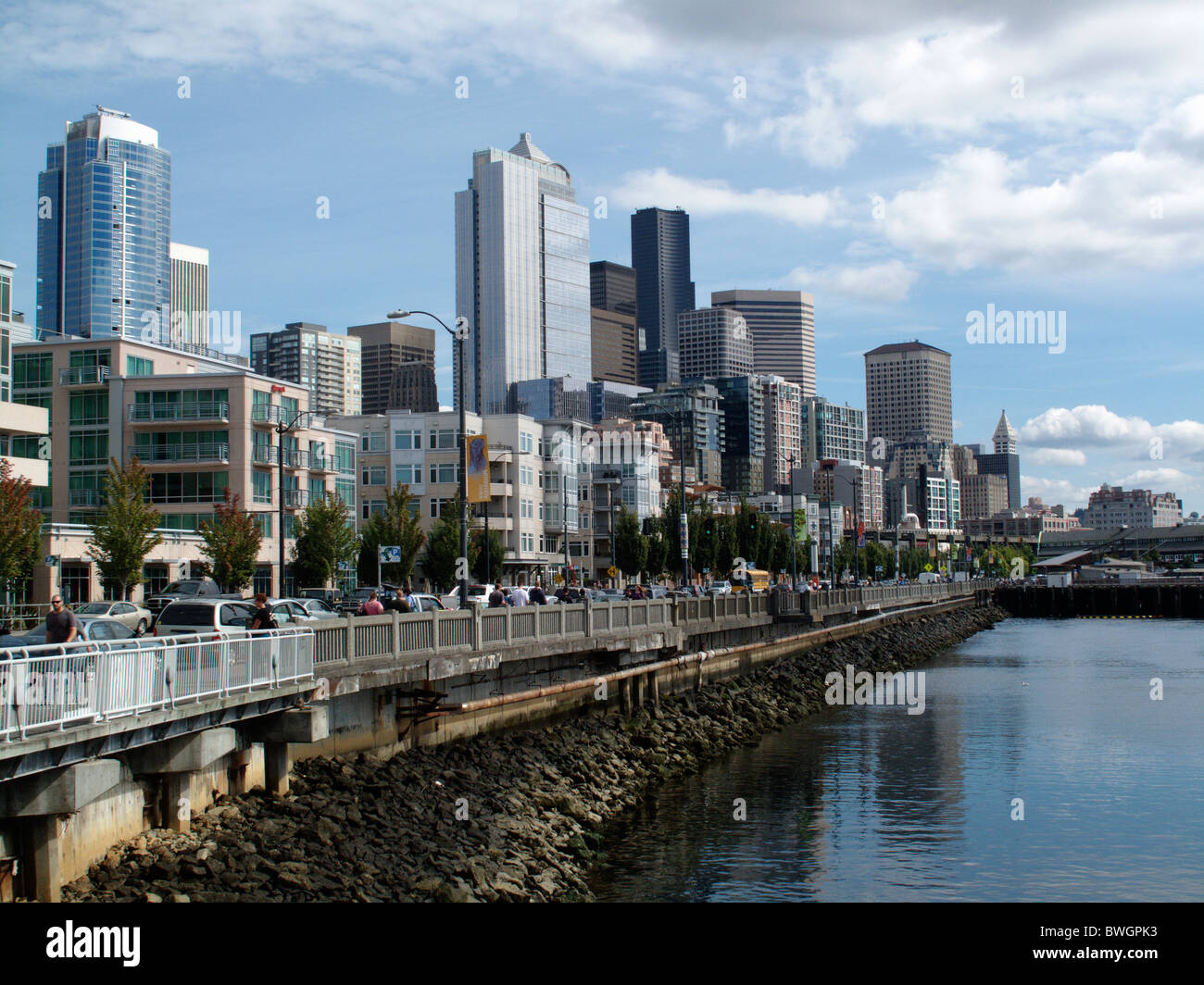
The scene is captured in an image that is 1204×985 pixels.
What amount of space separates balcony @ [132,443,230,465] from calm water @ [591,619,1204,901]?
3867 cm

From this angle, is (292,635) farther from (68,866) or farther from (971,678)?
(971,678)

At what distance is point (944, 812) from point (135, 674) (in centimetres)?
1981

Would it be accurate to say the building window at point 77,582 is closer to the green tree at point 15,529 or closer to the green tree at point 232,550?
the green tree at point 232,550

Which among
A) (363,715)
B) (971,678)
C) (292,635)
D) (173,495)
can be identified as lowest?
(971,678)

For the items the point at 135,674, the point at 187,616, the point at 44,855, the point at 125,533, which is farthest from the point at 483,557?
the point at 44,855

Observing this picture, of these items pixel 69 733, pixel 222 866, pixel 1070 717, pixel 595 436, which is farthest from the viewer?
pixel 595 436

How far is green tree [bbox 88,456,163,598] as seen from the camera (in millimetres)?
49125

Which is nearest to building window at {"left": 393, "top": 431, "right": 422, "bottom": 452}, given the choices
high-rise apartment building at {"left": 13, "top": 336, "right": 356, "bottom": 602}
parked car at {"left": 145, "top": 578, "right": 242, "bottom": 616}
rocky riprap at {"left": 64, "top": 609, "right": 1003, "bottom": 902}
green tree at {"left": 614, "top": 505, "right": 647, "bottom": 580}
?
green tree at {"left": 614, "top": 505, "right": 647, "bottom": 580}

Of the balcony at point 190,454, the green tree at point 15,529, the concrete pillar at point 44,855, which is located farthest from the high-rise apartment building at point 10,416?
the concrete pillar at point 44,855

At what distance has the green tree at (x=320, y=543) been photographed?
63.1 meters

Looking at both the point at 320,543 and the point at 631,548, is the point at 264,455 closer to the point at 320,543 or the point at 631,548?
the point at 320,543
